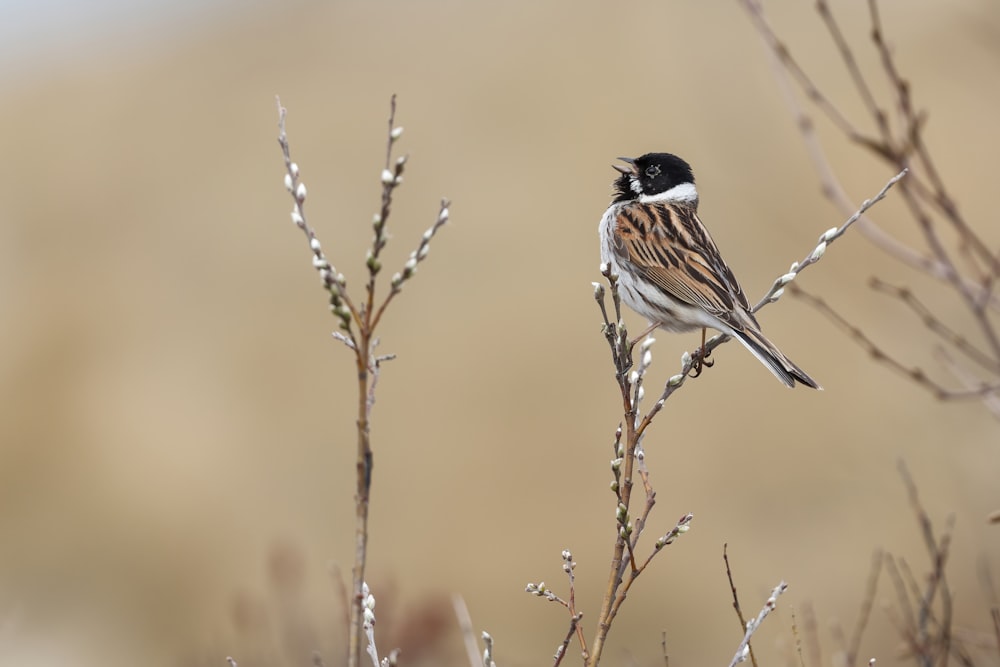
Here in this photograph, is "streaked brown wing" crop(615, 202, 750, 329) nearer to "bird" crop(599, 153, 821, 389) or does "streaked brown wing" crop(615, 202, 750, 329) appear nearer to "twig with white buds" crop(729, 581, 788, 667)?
"bird" crop(599, 153, 821, 389)

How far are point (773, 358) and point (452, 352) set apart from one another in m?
15.0

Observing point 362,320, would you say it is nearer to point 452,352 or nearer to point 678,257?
point 678,257

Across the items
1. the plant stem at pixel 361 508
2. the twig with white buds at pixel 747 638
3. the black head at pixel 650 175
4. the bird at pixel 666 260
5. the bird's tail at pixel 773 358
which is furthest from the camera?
the black head at pixel 650 175

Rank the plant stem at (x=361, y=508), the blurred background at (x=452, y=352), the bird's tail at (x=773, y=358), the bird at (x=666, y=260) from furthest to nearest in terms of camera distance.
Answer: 1. the blurred background at (x=452, y=352)
2. the bird at (x=666, y=260)
3. the bird's tail at (x=773, y=358)
4. the plant stem at (x=361, y=508)

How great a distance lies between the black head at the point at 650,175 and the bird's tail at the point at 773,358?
1608 mm

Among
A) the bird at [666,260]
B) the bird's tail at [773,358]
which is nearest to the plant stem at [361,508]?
the bird's tail at [773,358]

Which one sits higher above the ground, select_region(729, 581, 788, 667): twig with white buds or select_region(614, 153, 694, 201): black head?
select_region(614, 153, 694, 201): black head

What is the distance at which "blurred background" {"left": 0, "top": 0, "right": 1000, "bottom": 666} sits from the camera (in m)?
16.9

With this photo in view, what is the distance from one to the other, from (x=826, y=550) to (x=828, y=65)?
12231mm

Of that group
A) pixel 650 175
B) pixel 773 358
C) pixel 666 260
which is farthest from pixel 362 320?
pixel 650 175

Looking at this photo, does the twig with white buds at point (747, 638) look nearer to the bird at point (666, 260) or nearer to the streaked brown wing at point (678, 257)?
the bird at point (666, 260)

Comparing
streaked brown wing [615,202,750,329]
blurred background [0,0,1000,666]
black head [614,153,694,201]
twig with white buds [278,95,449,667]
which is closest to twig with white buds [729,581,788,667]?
twig with white buds [278,95,449,667]

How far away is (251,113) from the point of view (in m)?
25.7

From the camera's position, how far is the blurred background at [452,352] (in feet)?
55.5
